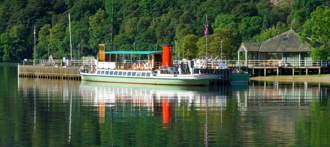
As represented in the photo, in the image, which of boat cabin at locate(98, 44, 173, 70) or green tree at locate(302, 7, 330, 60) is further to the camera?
green tree at locate(302, 7, 330, 60)

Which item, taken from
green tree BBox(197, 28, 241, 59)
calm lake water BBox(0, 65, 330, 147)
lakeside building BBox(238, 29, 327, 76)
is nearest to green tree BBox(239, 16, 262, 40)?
green tree BBox(197, 28, 241, 59)

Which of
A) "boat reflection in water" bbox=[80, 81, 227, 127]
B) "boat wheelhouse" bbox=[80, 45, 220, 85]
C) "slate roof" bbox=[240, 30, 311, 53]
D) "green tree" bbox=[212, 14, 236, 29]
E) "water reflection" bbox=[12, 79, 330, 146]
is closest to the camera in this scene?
"water reflection" bbox=[12, 79, 330, 146]

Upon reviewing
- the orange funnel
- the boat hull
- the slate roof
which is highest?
the slate roof

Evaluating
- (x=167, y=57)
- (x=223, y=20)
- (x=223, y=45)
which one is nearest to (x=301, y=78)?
(x=167, y=57)

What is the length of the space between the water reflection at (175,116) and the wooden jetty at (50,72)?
97.7 feet

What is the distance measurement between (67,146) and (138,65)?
200 ft

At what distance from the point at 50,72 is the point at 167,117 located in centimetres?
7210

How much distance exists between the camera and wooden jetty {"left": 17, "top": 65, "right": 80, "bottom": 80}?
13025cm

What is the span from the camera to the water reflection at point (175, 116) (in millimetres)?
53469

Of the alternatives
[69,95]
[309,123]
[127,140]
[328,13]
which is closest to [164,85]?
[69,95]

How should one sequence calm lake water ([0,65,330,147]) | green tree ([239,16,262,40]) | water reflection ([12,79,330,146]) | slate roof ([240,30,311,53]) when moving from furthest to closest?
green tree ([239,16,262,40]) → slate roof ([240,30,311,53]) → water reflection ([12,79,330,146]) → calm lake water ([0,65,330,147])

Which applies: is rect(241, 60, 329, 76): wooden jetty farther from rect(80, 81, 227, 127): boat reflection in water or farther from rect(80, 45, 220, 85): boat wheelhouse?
rect(80, 81, 227, 127): boat reflection in water

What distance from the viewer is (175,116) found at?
66.1 m

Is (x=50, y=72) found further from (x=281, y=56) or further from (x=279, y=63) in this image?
(x=279, y=63)
